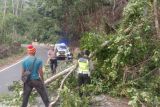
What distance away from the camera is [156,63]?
42.0 ft

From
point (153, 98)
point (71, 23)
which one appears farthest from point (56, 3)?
point (153, 98)

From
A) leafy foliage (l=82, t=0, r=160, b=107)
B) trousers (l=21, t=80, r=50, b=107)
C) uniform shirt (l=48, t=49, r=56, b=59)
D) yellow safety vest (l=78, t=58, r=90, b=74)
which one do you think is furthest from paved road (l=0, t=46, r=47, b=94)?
trousers (l=21, t=80, r=50, b=107)

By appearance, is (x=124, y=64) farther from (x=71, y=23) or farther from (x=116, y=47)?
(x=71, y=23)

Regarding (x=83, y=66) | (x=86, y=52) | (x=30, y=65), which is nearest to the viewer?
(x=30, y=65)

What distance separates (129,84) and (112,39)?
5.85ft

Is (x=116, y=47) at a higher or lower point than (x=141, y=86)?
higher

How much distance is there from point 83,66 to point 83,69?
9 cm

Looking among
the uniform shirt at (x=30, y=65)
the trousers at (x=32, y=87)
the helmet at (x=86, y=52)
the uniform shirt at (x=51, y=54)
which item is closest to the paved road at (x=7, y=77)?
the uniform shirt at (x=51, y=54)

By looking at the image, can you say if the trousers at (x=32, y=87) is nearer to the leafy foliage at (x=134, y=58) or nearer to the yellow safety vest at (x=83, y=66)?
the yellow safety vest at (x=83, y=66)

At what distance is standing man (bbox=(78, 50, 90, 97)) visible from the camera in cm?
1294

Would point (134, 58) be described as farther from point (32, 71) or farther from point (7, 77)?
point (7, 77)

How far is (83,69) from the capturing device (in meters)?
13.0

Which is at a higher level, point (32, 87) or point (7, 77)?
point (32, 87)

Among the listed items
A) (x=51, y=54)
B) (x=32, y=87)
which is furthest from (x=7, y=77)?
(x=32, y=87)
